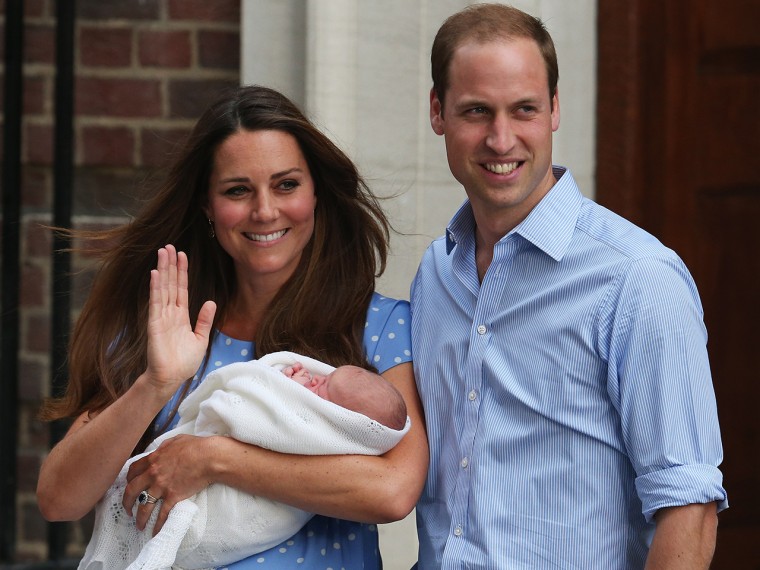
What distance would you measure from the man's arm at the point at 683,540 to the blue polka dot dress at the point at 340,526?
28.4 inches

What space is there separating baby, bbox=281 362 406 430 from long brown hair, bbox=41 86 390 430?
17cm

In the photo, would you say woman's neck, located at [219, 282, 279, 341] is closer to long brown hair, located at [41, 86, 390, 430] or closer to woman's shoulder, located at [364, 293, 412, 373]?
long brown hair, located at [41, 86, 390, 430]

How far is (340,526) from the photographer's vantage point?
257 cm

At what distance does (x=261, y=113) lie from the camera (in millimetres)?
2727

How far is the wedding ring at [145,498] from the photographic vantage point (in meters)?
2.48

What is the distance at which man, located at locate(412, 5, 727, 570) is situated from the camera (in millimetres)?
2072

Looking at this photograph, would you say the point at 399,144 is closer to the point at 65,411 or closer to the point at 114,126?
the point at 114,126

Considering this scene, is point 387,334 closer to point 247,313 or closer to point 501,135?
point 247,313

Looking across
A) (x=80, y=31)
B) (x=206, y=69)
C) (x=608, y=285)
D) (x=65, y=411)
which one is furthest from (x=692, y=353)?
(x=80, y=31)

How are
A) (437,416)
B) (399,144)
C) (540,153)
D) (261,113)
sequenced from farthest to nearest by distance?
(399,144) → (261,113) → (437,416) → (540,153)

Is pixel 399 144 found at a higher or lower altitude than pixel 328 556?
higher

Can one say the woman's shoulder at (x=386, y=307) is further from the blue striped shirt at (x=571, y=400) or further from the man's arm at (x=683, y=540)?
the man's arm at (x=683, y=540)

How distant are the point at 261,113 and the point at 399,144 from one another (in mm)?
868

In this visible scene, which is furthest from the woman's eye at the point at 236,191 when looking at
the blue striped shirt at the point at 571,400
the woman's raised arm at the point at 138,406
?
the blue striped shirt at the point at 571,400
